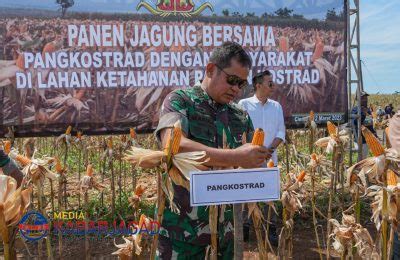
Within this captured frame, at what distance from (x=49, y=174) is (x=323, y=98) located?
5.09 meters

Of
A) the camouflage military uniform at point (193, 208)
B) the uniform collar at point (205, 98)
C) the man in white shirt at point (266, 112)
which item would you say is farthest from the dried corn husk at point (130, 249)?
the man in white shirt at point (266, 112)

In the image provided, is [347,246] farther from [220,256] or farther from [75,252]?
[75,252]

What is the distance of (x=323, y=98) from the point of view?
6.45 m

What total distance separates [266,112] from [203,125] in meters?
2.48

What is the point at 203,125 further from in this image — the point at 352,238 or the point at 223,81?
the point at 352,238

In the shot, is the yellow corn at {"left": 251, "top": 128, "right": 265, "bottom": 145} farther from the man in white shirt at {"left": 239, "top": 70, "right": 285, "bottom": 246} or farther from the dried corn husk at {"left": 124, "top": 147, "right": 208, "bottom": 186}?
the man in white shirt at {"left": 239, "top": 70, "right": 285, "bottom": 246}

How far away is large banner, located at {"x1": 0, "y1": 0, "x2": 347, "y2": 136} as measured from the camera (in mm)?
5309

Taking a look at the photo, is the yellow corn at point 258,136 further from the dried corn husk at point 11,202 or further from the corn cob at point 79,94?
the corn cob at point 79,94

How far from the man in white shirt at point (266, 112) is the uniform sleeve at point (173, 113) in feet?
7.97

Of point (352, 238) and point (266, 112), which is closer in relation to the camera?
point (352, 238)

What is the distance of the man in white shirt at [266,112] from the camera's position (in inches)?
175

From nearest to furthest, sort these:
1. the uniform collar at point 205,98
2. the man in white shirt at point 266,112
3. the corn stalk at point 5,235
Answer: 1. the corn stalk at point 5,235
2. the uniform collar at point 205,98
3. the man in white shirt at point 266,112

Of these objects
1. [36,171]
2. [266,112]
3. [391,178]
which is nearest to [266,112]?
[266,112]

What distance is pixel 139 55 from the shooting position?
225 inches
